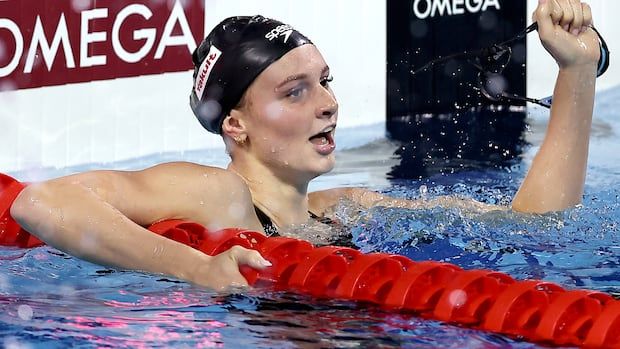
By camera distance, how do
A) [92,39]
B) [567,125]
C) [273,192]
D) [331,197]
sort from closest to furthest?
[273,192] → [567,125] → [331,197] → [92,39]

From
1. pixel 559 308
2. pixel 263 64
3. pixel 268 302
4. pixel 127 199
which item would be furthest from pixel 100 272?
pixel 559 308

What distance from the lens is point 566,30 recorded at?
3127 millimetres

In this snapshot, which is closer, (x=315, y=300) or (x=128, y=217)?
(x=315, y=300)

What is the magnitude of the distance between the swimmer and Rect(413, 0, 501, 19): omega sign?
2.80 m

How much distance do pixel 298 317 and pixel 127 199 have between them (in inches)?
22.0

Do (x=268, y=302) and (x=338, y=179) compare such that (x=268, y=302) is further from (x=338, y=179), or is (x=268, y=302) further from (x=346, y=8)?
(x=346, y=8)

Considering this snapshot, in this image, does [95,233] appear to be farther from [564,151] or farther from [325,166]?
[564,151]

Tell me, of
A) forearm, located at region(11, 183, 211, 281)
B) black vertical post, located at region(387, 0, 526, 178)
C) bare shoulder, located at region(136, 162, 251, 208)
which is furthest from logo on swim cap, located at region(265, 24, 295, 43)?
black vertical post, located at region(387, 0, 526, 178)

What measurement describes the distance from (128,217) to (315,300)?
496 mm

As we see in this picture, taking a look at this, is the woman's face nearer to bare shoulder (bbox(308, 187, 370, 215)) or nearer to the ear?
the ear

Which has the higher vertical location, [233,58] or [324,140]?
[233,58]

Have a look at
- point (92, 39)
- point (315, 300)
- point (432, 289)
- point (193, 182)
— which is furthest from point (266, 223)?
point (92, 39)

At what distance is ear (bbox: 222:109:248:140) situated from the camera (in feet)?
10.4

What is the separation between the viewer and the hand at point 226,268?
2459 mm
